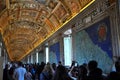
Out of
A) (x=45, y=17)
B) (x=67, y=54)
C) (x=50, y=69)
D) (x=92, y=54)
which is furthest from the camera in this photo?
(x=45, y=17)

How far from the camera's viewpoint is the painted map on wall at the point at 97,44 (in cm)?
1088

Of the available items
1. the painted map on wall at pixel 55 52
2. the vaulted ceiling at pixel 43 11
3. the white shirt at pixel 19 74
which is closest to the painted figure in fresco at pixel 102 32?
the vaulted ceiling at pixel 43 11

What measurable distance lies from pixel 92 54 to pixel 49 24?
41.6ft

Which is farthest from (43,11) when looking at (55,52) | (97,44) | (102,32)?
(102,32)

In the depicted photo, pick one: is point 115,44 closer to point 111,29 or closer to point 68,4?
point 111,29

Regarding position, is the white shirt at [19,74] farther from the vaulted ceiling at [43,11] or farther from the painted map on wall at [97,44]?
the vaulted ceiling at [43,11]

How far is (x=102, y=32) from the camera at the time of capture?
11.5 m

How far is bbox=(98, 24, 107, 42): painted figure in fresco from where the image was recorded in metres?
11.2

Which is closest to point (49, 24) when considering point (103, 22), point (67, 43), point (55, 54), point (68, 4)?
point (55, 54)

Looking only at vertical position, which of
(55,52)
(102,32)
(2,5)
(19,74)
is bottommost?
(19,74)

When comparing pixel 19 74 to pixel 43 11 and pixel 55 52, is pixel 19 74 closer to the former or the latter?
pixel 55 52

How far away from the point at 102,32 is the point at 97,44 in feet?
2.95

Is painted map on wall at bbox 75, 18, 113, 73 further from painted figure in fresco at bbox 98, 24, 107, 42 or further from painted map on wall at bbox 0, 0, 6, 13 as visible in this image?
painted map on wall at bbox 0, 0, 6, 13

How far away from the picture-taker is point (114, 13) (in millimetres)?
10211
